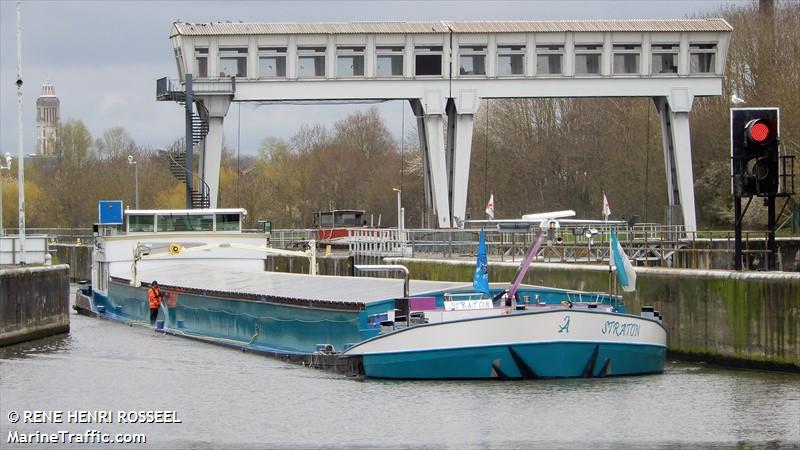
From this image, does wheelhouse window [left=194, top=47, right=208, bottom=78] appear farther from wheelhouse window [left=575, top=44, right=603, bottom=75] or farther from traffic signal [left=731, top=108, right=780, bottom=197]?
traffic signal [left=731, top=108, right=780, bottom=197]

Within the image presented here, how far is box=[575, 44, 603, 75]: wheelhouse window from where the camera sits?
62312mm

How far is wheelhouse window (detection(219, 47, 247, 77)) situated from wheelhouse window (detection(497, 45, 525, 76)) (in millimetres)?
10831

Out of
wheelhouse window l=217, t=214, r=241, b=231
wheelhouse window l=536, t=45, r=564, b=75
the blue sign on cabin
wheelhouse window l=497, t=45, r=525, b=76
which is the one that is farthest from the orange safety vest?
wheelhouse window l=536, t=45, r=564, b=75

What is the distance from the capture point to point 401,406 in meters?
25.5

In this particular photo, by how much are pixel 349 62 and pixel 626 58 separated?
39.1ft

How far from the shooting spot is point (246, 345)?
36781mm

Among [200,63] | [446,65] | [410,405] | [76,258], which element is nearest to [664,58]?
[446,65]

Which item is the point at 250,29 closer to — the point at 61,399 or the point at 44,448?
the point at 61,399

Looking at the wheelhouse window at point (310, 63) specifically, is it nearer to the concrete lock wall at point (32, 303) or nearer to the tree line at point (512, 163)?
the tree line at point (512, 163)

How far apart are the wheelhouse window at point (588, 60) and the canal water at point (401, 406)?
3228 cm

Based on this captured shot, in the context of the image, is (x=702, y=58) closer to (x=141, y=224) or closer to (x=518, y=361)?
(x=141, y=224)

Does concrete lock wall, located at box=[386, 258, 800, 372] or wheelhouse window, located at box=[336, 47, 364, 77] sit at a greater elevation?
wheelhouse window, located at box=[336, 47, 364, 77]

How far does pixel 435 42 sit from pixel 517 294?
106ft

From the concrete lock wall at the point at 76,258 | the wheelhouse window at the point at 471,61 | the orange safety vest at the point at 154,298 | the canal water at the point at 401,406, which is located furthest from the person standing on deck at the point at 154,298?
the concrete lock wall at the point at 76,258
